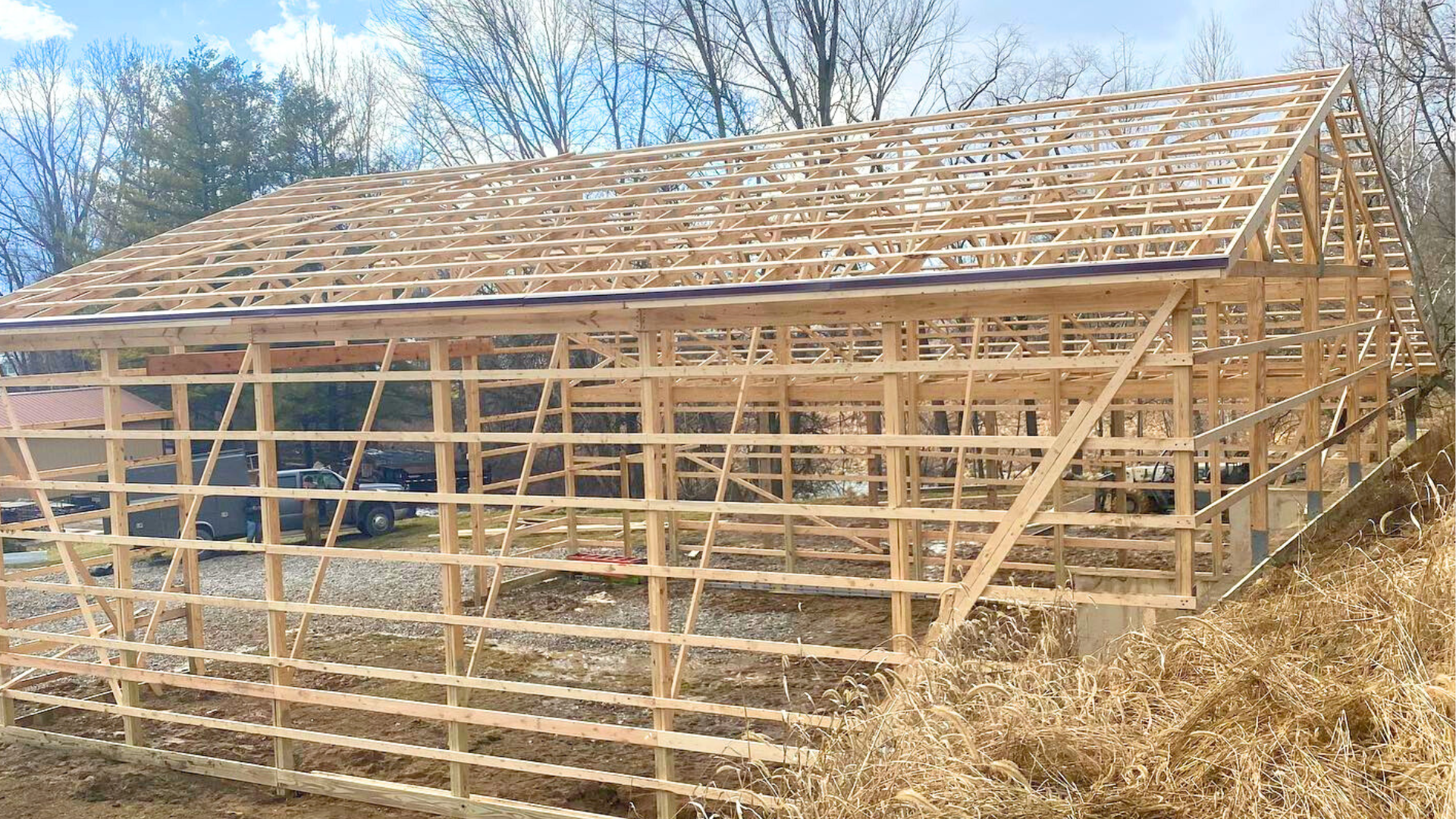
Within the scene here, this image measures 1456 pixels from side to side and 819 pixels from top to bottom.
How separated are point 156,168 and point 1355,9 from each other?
27929 mm

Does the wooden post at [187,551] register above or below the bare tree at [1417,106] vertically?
below

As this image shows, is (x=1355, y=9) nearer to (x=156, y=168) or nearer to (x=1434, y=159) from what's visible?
(x=1434, y=159)

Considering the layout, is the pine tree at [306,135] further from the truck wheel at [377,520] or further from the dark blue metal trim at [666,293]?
the dark blue metal trim at [666,293]

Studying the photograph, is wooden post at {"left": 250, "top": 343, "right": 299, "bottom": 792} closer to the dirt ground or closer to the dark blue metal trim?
the dirt ground

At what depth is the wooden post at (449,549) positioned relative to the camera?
8.55 meters

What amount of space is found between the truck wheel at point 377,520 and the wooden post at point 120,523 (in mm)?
10213

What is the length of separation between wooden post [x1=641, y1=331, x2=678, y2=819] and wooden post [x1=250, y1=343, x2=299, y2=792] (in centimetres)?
323

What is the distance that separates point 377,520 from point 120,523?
10.9 meters

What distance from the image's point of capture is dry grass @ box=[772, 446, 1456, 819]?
15.7 feet

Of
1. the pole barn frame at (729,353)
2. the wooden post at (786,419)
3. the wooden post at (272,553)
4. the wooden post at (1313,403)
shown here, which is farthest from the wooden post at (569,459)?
the wooden post at (1313,403)

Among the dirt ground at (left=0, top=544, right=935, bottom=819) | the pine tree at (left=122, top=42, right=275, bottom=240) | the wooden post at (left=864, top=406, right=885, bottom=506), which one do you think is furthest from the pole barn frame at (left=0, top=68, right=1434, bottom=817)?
the pine tree at (left=122, top=42, right=275, bottom=240)

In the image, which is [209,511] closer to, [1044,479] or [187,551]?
[187,551]

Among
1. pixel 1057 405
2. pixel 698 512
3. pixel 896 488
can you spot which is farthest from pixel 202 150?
pixel 896 488

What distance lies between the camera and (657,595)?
796 cm
